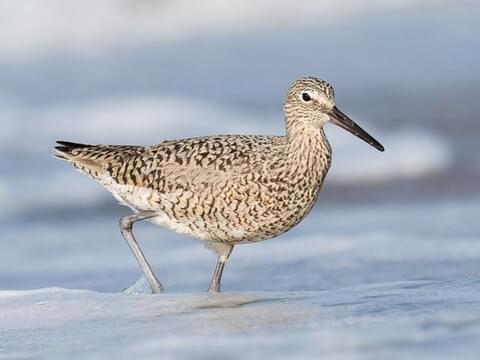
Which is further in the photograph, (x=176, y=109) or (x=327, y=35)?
(x=327, y=35)

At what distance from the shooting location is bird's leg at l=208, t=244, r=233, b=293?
8.30 meters

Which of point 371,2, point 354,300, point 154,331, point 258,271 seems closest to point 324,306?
point 354,300

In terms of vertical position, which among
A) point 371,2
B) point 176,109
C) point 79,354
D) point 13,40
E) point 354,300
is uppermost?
point 371,2

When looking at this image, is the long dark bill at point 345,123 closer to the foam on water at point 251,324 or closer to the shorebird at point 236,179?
the shorebird at point 236,179

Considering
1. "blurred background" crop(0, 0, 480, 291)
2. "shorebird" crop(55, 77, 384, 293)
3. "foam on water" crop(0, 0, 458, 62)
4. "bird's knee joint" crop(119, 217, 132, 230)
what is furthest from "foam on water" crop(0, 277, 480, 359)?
"foam on water" crop(0, 0, 458, 62)

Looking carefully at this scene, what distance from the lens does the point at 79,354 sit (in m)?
5.78

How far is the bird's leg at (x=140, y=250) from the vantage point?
26.7 feet

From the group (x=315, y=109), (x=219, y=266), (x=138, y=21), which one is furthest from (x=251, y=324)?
(x=138, y=21)

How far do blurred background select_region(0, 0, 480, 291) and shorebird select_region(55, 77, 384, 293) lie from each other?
76 centimetres

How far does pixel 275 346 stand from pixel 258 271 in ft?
12.1

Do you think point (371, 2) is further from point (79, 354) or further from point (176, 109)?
point (79, 354)

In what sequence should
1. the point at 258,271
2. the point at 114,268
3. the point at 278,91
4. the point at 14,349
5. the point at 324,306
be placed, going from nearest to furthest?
the point at 14,349, the point at 324,306, the point at 258,271, the point at 114,268, the point at 278,91

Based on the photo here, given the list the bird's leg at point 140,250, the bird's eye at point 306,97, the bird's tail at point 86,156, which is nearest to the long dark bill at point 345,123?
the bird's eye at point 306,97

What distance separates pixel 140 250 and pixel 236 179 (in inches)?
36.9
